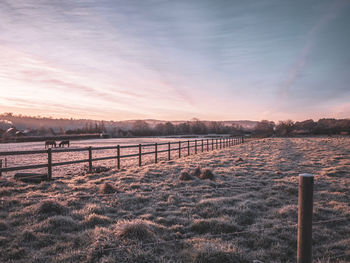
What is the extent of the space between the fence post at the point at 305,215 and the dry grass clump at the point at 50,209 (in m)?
5.07

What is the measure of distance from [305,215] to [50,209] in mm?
5510

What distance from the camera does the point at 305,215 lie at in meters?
2.52

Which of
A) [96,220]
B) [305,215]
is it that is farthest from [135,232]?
[305,215]

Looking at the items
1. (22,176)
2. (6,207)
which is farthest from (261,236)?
(22,176)

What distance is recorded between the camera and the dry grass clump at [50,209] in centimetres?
511

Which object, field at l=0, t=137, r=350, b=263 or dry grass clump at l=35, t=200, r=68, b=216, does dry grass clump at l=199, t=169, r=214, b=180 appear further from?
dry grass clump at l=35, t=200, r=68, b=216

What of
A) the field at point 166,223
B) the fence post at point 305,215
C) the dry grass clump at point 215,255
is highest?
the fence post at point 305,215

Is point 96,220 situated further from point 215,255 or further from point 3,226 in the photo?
point 215,255

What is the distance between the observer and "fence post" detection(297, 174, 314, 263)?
8.02ft

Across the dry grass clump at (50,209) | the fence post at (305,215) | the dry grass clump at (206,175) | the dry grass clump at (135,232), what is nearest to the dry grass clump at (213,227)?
the dry grass clump at (135,232)

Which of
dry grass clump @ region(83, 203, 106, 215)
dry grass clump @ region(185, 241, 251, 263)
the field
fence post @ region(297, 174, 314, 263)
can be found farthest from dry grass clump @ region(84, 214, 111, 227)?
fence post @ region(297, 174, 314, 263)

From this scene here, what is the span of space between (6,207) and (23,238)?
7.87 ft

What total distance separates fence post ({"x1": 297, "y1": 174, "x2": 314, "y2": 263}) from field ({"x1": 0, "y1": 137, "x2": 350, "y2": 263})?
3.23 feet

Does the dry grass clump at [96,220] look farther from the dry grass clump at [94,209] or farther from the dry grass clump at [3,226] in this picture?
the dry grass clump at [3,226]
